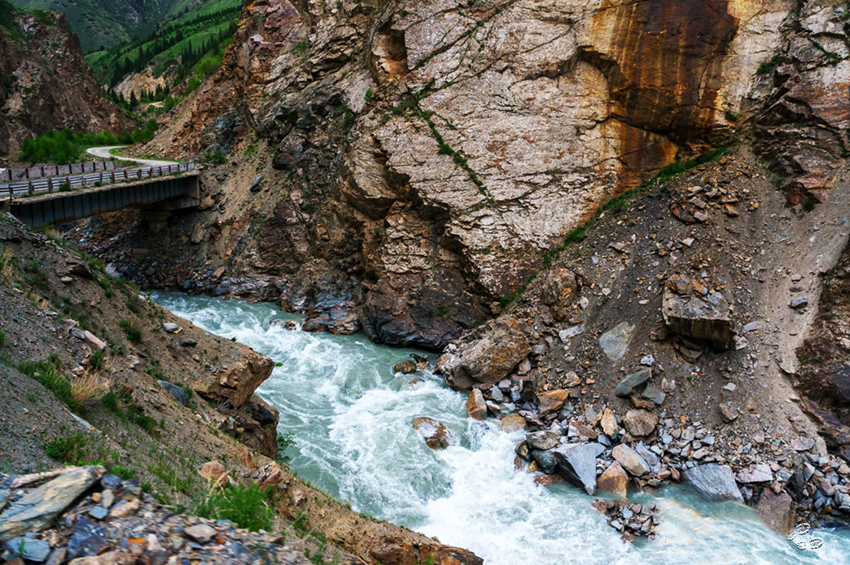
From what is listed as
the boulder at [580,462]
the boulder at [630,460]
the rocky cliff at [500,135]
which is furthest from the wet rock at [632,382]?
the rocky cliff at [500,135]

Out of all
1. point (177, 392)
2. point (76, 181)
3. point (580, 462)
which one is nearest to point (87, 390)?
point (177, 392)

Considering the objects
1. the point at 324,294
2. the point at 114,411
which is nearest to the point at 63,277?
the point at 114,411

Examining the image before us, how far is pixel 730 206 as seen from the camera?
61.3ft

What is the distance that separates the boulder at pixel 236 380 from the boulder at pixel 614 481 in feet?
30.6

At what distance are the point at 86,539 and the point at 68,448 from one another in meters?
2.12

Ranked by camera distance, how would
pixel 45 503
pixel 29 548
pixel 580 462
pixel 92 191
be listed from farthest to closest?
1. pixel 92 191
2. pixel 580 462
3. pixel 45 503
4. pixel 29 548

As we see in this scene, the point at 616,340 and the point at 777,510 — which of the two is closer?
the point at 777,510

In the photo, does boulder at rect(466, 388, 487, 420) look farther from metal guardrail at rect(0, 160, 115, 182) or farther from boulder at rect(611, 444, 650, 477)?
metal guardrail at rect(0, 160, 115, 182)

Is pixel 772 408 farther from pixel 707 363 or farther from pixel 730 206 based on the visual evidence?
pixel 730 206

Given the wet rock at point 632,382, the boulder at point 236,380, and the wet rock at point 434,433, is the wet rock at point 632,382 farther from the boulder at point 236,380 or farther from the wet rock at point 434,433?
the boulder at point 236,380

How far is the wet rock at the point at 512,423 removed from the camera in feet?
52.1

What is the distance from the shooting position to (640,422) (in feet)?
48.9

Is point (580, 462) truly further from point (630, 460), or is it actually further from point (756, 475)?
point (756, 475)

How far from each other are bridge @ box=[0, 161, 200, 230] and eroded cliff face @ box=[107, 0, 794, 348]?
29.9ft
